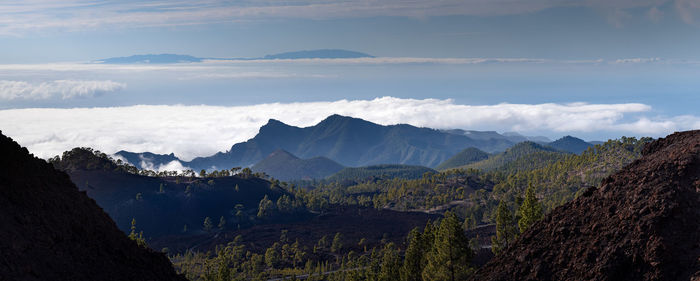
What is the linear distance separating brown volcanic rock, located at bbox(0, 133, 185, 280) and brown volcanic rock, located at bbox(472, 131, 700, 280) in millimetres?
31354

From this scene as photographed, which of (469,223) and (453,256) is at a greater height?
(453,256)

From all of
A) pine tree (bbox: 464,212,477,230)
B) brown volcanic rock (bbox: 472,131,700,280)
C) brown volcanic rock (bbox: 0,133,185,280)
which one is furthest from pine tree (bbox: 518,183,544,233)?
pine tree (bbox: 464,212,477,230)

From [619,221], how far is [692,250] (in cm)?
633

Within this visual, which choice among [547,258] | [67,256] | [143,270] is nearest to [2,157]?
[67,256]

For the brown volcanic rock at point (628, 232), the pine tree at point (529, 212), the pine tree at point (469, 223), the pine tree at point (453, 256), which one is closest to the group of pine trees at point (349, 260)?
the pine tree at point (453, 256)

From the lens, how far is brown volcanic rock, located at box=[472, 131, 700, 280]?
34.9m

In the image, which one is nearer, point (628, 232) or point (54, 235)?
point (628, 232)

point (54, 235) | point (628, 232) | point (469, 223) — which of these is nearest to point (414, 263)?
point (628, 232)

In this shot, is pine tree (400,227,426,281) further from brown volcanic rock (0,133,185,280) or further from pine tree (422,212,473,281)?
brown volcanic rock (0,133,185,280)

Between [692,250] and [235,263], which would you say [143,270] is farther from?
[235,263]

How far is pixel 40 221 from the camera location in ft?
137

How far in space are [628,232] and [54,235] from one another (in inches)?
1682

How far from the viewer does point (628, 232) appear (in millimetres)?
38125

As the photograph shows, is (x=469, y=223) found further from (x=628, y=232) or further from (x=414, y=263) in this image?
(x=628, y=232)
